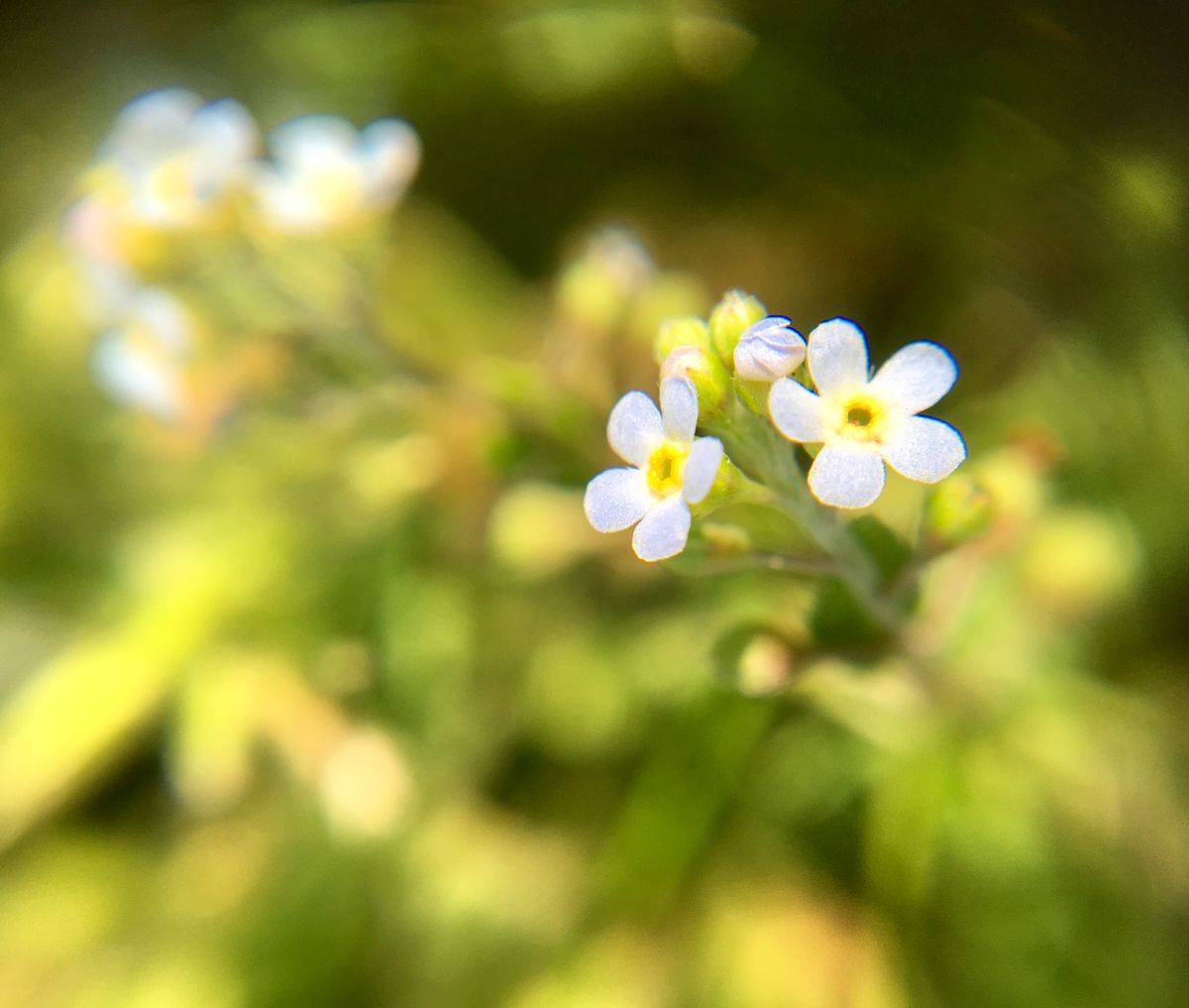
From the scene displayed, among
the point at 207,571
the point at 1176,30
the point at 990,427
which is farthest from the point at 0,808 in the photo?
the point at 1176,30

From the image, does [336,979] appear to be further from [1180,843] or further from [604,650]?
[1180,843]

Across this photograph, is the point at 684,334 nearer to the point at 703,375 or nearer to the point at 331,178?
the point at 703,375

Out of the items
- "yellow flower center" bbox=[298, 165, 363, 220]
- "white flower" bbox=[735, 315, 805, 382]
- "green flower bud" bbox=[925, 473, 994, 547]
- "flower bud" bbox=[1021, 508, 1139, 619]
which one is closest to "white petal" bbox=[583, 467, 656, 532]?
"white flower" bbox=[735, 315, 805, 382]

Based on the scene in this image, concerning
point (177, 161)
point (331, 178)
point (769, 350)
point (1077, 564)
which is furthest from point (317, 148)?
point (1077, 564)

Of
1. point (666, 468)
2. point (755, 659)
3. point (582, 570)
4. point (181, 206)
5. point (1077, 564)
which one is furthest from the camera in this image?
point (582, 570)

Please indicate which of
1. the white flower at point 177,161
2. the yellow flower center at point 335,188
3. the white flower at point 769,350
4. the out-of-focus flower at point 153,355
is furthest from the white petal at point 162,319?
the white flower at point 769,350

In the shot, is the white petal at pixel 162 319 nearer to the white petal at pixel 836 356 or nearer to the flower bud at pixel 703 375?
the flower bud at pixel 703 375

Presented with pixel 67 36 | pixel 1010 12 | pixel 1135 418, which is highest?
pixel 1010 12
